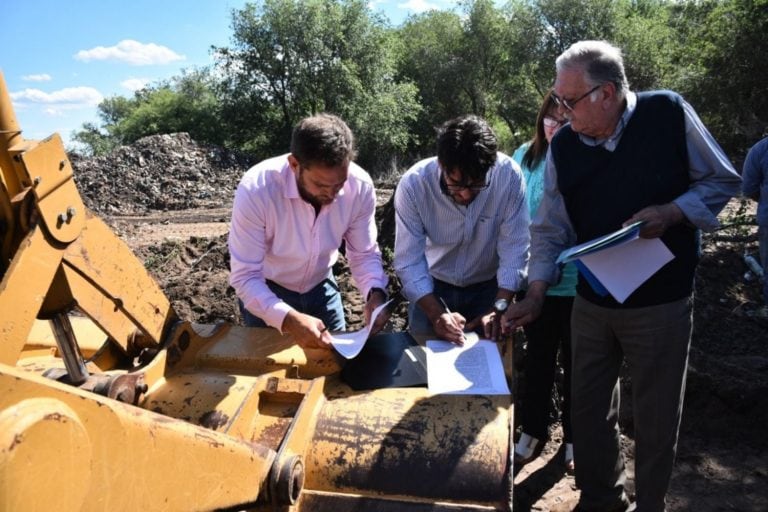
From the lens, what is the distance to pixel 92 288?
1.87 m

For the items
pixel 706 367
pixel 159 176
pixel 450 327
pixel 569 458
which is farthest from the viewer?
pixel 159 176

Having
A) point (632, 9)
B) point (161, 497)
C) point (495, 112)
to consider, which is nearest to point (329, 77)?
point (495, 112)

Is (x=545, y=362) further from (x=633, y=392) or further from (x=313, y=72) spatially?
(x=313, y=72)

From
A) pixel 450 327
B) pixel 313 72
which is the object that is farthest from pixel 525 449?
pixel 313 72

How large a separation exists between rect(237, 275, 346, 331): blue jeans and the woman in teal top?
104 centimetres

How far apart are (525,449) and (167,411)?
2149 millimetres

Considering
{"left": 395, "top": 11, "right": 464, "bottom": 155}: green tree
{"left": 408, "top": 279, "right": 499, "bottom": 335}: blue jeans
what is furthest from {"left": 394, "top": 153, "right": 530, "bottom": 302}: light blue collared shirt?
{"left": 395, "top": 11, "right": 464, "bottom": 155}: green tree

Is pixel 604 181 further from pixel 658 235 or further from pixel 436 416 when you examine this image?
pixel 436 416

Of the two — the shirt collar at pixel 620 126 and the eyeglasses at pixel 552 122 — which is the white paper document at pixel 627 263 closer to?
the shirt collar at pixel 620 126

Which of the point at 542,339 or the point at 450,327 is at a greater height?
the point at 450,327

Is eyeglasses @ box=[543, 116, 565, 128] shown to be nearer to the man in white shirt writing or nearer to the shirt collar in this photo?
the man in white shirt writing

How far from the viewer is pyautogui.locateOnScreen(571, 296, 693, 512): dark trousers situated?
2.45 meters

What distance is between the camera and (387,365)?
237 cm

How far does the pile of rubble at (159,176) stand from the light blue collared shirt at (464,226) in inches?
571
